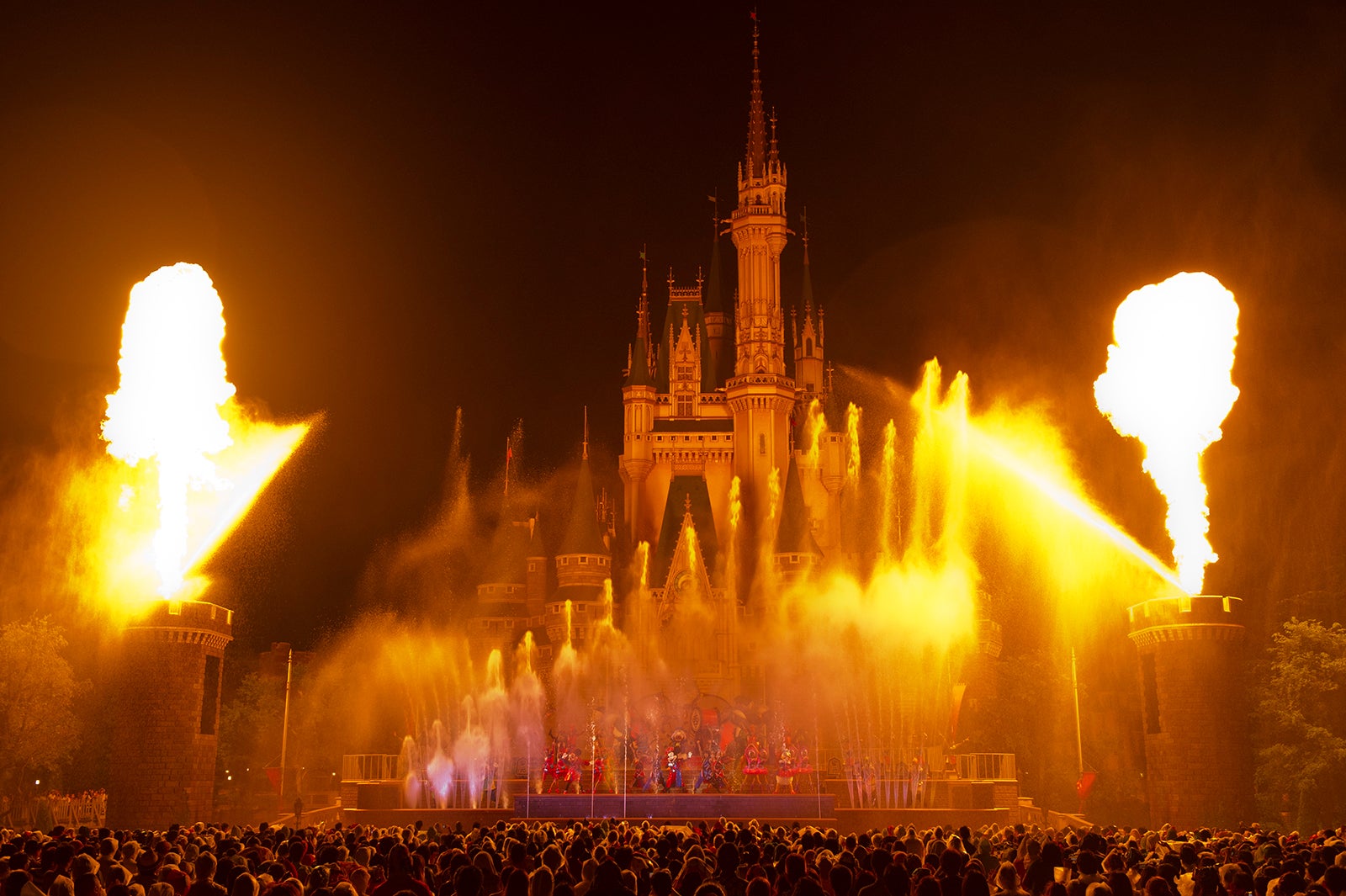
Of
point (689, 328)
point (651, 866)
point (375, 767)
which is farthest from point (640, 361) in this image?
point (651, 866)

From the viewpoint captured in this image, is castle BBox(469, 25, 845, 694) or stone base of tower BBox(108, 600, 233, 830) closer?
stone base of tower BBox(108, 600, 233, 830)

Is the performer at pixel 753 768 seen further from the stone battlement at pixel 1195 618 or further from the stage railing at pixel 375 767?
the stone battlement at pixel 1195 618

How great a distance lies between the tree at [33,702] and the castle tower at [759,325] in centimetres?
5019

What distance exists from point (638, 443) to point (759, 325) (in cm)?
1251

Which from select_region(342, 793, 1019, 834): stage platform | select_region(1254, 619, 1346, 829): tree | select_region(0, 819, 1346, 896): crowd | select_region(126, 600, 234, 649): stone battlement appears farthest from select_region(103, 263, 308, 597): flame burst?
select_region(1254, 619, 1346, 829): tree

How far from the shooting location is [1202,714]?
147 feet

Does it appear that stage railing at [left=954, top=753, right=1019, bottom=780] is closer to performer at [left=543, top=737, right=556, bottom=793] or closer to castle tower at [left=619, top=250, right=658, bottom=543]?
performer at [left=543, top=737, right=556, bottom=793]

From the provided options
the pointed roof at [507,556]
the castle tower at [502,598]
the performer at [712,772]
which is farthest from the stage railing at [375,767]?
the pointed roof at [507,556]

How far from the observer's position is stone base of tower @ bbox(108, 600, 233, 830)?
46.7 meters

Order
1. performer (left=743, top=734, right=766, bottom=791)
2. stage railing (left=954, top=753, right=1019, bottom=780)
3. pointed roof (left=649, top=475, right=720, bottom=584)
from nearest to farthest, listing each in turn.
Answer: stage railing (left=954, top=753, right=1019, bottom=780) < performer (left=743, top=734, right=766, bottom=791) < pointed roof (left=649, top=475, right=720, bottom=584)

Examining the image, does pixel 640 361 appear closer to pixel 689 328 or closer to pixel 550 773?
pixel 689 328

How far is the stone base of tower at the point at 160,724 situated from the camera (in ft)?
153

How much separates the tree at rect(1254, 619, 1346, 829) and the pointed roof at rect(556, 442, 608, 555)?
4938cm

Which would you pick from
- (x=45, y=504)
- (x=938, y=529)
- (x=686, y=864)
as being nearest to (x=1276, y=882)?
(x=686, y=864)
